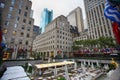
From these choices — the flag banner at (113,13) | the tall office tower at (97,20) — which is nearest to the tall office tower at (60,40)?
the tall office tower at (97,20)

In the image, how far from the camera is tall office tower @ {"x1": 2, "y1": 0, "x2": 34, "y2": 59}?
28469 millimetres

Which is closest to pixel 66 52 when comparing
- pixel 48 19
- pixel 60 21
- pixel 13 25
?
pixel 60 21

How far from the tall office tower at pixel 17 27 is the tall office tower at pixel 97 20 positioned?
41954mm

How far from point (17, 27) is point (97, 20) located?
49.3m

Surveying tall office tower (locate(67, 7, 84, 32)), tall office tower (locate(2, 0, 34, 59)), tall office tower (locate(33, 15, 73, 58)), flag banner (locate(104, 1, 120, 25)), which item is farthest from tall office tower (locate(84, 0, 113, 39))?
flag banner (locate(104, 1, 120, 25))

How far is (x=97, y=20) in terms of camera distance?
189ft

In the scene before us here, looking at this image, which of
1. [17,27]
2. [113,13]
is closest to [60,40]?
[17,27]

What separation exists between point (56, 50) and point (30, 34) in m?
16.9

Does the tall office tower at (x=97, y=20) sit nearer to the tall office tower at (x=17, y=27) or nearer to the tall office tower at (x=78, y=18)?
the tall office tower at (x=78, y=18)

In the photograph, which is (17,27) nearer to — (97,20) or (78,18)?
(97,20)

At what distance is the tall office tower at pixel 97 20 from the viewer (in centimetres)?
5341

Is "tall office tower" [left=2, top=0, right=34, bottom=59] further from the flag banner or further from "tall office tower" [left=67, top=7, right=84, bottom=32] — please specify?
"tall office tower" [left=67, top=7, right=84, bottom=32]

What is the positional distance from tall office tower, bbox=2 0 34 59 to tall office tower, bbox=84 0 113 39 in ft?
138

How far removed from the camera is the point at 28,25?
3347cm
